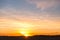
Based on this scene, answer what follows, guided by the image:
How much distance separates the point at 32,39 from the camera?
1424 cm

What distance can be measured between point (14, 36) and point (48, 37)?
10.8ft

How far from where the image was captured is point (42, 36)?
47.9 feet

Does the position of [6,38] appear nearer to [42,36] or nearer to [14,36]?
[14,36]

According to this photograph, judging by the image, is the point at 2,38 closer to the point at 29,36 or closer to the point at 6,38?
the point at 6,38

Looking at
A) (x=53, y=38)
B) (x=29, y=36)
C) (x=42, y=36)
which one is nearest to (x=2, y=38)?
(x=29, y=36)

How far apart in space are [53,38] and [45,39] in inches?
31.4

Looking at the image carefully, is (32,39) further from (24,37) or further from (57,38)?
(57,38)

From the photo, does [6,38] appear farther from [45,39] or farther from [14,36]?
[45,39]

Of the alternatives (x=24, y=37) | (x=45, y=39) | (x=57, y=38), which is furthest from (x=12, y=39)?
(x=57, y=38)

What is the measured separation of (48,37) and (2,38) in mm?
4400

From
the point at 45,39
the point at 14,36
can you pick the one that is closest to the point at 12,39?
the point at 14,36

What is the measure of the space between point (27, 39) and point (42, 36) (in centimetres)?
162

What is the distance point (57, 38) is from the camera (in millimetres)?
14289

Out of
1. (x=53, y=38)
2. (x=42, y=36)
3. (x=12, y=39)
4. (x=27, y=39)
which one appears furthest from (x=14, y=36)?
(x=53, y=38)
